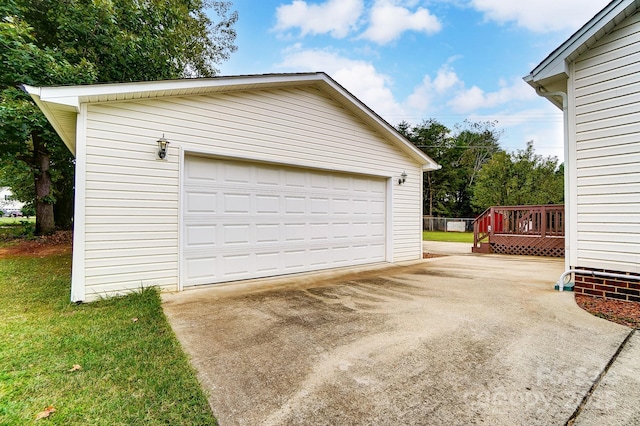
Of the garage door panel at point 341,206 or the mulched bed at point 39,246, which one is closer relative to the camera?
the garage door panel at point 341,206

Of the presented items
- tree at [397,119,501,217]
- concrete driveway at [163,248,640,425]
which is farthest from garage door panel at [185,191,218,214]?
tree at [397,119,501,217]

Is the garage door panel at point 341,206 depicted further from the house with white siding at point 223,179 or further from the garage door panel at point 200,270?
the garage door panel at point 200,270

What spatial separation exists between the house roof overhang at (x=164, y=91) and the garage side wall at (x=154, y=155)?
153 mm

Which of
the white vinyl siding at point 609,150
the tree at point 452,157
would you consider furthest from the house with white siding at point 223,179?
the tree at point 452,157

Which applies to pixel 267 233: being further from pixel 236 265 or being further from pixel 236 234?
pixel 236 265

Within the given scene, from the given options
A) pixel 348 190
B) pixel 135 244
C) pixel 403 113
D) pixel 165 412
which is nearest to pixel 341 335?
pixel 165 412

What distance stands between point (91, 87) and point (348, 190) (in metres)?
4.93

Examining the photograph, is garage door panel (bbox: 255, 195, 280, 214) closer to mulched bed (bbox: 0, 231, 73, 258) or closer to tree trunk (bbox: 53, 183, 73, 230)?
mulched bed (bbox: 0, 231, 73, 258)

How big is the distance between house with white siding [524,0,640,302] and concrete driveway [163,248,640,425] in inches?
25.7

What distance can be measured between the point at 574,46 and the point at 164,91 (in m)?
5.95

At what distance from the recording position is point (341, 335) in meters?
2.99

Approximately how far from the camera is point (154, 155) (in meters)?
4.60

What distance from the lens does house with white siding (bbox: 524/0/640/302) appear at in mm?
3836

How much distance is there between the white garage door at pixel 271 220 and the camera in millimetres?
5039
